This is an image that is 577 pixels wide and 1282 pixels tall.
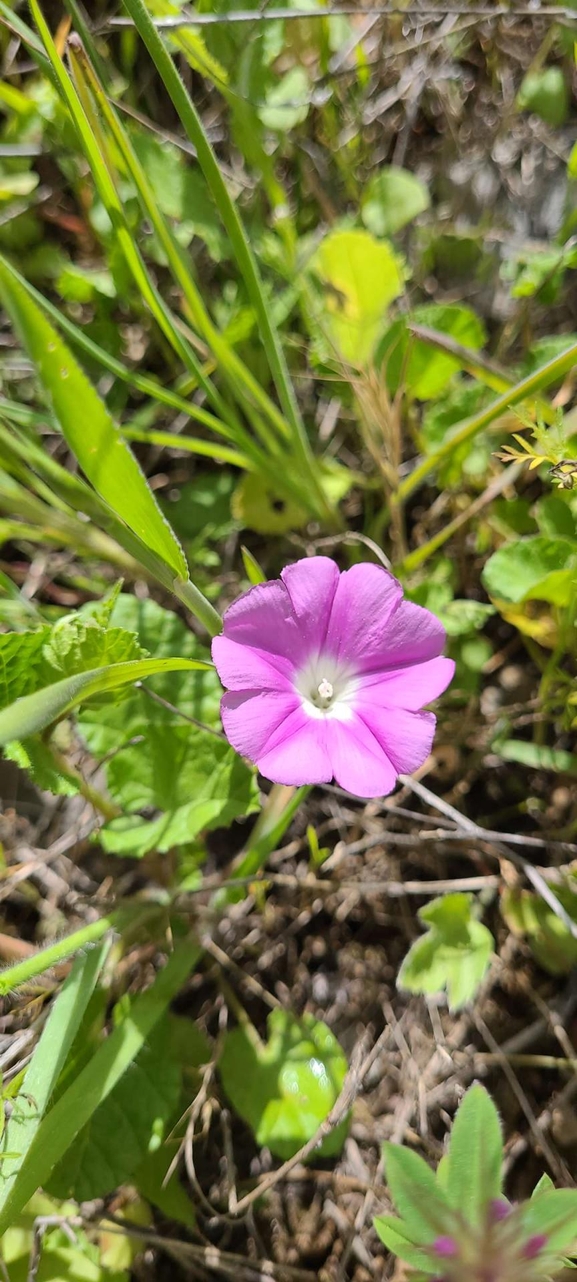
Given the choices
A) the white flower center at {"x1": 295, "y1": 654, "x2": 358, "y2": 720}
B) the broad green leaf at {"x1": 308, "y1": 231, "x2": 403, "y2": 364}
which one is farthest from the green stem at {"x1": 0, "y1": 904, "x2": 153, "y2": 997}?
the broad green leaf at {"x1": 308, "y1": 231, "x2": 403, "y2": 364}

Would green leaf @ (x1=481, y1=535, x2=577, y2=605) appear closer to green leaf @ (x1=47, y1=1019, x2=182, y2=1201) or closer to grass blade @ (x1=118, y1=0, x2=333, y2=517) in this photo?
grass blade @ (x1=118, y1=0, x2=333, y2=517)

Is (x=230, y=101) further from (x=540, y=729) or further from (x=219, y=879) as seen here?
(x=219, y=879)

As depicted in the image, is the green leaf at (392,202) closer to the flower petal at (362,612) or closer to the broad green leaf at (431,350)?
the broad green leaf at (431,350)

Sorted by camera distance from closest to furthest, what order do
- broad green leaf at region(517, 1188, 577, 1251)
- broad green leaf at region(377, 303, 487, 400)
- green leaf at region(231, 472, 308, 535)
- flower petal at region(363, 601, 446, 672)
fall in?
broad green leaf at region(517, 1188, 577, 1251) → flower petal at region(363, 601, 446, 672) → broad green leaf at region(377, 303, 487, 400) → green leaf at region(231, 472, 308, 535)

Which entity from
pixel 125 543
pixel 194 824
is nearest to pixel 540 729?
pixel 194 824

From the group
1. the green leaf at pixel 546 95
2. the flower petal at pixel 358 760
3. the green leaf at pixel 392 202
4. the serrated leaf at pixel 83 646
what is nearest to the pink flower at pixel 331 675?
the flower petal at pixel 358 760

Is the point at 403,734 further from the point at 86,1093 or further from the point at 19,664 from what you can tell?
the point at 86,1093
